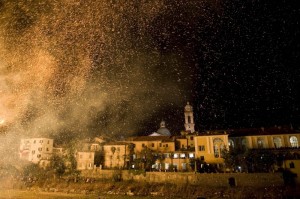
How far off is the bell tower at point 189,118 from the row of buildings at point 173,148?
1273 centimetres

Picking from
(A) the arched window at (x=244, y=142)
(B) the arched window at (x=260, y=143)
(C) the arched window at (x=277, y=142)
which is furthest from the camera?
(A) the arched window at (x=244, y=142)

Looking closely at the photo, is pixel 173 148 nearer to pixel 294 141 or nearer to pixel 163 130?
pixel 163 130

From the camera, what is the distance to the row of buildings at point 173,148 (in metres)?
53.3

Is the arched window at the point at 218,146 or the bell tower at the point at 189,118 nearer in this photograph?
the arched window at the point at 218,146

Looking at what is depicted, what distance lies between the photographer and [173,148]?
202 ft

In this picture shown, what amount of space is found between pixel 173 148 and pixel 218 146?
12.9 m

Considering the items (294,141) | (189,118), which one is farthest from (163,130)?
(294,141)

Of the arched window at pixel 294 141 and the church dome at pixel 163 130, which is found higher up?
the church dome at pixel 163 130

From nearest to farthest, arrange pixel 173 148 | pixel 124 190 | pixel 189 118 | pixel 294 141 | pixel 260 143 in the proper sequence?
pixel 124 190, pixel 294 141, pixel 260 143, pixel 173 148, pixel 189 118

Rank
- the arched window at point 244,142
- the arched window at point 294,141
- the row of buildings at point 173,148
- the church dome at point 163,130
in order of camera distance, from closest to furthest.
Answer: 1. the row of buildings at point 173,148
2. the arched window at point 294,141
3. the arched window at point 244,142
4. the church dome at point 163,130

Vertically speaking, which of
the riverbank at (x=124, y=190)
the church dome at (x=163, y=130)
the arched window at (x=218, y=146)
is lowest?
the riverbank at (x=124, y=190)

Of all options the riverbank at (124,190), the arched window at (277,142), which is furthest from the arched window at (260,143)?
the riverbank at (124,190)

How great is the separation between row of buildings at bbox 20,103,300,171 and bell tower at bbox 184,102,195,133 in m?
12.7

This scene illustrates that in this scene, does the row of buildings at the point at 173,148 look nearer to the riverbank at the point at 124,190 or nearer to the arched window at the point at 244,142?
the arched window at the point at 244,142
